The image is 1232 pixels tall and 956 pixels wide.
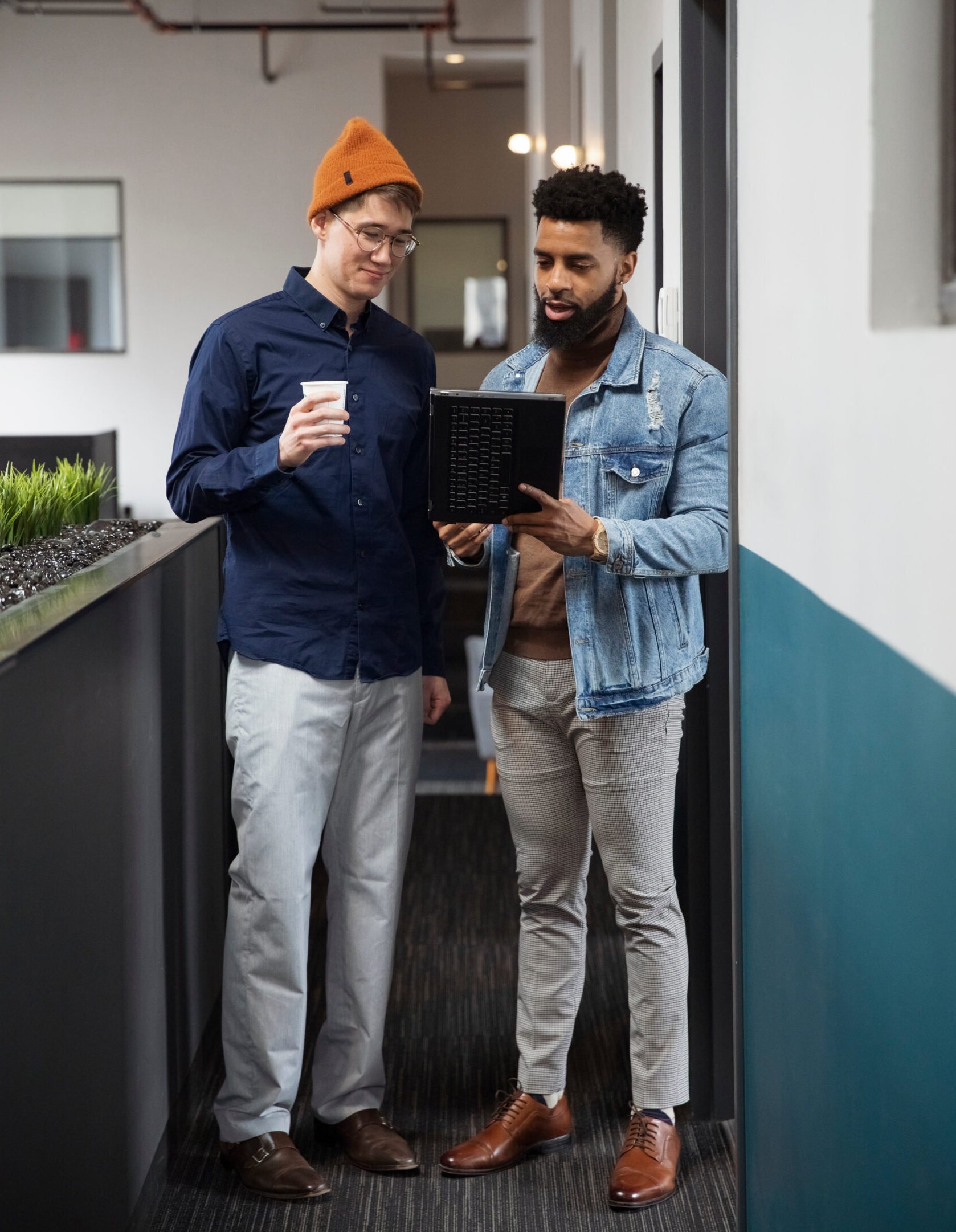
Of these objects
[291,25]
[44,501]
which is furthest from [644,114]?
[291,25]

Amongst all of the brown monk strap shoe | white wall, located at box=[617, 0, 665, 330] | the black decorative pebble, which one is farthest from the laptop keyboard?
the brown monk strap shoe

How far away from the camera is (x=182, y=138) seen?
6.89 m

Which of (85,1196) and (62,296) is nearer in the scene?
(85,1196)

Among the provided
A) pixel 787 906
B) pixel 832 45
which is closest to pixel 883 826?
pixel 787 906

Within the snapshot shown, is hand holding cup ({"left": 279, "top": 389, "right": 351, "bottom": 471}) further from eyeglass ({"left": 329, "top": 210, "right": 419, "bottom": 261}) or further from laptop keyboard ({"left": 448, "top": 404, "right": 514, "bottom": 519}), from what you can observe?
eyeglass ({"left": 329, "top": 210, "right": 419, "bottom": 261})

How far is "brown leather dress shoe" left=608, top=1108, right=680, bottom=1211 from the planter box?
Answer: 0.70 metres

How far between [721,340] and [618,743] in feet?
2.27

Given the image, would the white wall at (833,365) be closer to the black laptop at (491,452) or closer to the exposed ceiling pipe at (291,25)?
the black laptop at (491,452)

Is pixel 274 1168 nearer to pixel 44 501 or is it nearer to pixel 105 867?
pixel 105 867

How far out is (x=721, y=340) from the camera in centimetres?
208

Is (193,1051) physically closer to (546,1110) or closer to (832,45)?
(546,1110)

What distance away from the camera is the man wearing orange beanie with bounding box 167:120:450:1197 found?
182 centimetres

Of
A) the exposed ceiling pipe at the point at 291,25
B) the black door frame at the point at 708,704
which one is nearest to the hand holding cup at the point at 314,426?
the black door frame at the point at 708,704

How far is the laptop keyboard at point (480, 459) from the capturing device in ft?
5.46
